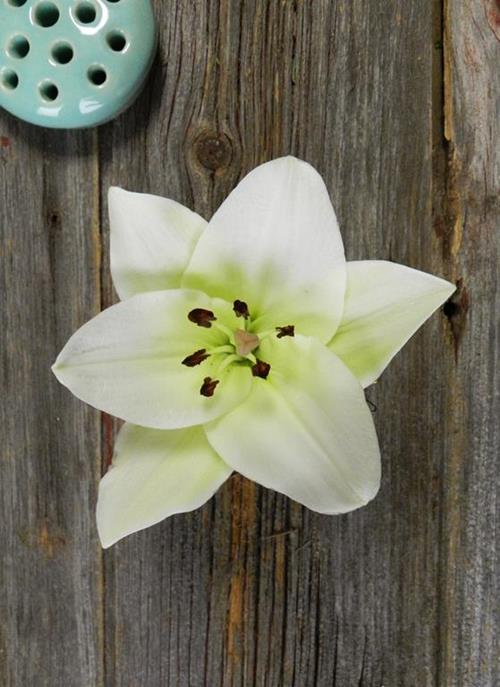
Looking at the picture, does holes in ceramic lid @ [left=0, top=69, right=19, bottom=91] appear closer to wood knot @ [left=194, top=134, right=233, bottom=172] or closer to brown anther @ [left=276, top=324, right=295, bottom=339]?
wood knot @ [left=194, top=134, right=233, bottom=172]

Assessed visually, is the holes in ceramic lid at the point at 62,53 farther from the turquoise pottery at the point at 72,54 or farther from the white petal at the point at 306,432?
the white petal at the point at 306,432

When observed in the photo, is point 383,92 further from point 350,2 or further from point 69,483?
point 69,483

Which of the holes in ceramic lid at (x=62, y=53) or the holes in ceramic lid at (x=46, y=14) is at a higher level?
the holes in ceramic lid at (x=46, y=14)

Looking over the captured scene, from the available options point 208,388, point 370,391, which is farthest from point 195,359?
point 370,391

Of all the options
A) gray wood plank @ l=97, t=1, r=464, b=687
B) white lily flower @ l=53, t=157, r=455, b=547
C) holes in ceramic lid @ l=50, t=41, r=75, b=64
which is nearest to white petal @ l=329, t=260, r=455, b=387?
white lily flower @ l=53, t=157, r=455, b=547

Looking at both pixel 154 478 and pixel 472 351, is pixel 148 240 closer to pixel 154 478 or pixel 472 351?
pixel 154 478

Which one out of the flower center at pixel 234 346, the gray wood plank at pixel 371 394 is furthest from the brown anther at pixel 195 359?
the gray wood plank at pixel 371 394

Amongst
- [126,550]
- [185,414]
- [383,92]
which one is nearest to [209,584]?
[126,550]
